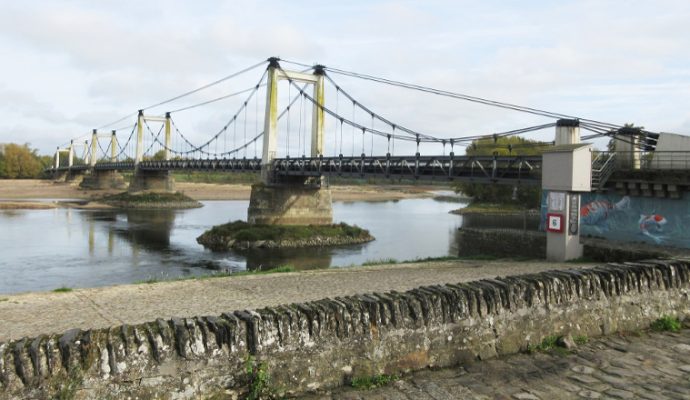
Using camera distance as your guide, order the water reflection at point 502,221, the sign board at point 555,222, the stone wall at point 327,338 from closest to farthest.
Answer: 1. the stone wall at point 327,338
2. the sign board at point 555,222
3. the water reflection at point 502,221

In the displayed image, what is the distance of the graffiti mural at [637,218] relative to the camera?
768 inches

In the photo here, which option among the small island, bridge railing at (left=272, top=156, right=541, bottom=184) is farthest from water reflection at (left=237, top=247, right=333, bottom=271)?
bridge railing at (left=272, top=156, right=541, bottom=184)

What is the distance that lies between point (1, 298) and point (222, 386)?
32.0 feet

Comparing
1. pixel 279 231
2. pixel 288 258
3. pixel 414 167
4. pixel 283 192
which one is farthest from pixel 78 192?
pixel 414 167

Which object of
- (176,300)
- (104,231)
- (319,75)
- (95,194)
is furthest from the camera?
(95,194)

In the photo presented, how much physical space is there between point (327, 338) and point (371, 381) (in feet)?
2.61

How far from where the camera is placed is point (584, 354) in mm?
7422

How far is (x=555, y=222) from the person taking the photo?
763 inches

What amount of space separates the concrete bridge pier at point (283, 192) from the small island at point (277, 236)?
2137 mm

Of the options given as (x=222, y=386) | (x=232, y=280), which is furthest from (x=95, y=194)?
(x=222, y=386)

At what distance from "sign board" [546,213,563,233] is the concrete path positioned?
1947 mm

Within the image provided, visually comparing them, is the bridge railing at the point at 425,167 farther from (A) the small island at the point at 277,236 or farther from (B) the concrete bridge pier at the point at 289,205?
(A) the small island at the point at 277,236

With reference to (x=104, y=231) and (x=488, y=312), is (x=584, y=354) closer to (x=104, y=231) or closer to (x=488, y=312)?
(x=488, y=312)

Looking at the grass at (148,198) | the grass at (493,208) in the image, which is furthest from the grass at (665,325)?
the grass at (148,198)
